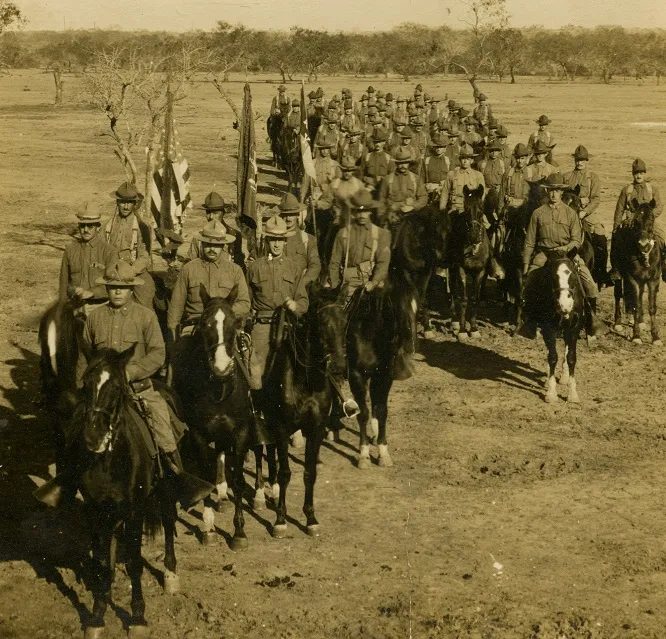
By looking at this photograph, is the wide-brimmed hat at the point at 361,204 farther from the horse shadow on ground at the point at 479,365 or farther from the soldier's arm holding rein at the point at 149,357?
the soldier's arm holding rein at the point at 149,357

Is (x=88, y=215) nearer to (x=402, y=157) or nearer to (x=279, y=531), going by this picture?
(x=279, y=531)

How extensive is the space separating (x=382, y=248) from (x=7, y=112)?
48.0 metres

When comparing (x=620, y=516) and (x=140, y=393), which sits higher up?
(x=140, y=393)

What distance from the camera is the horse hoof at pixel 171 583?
25.6 ft

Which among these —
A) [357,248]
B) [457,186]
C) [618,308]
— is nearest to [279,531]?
[357,248]

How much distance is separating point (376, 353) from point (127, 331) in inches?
129

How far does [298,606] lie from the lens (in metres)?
7.62

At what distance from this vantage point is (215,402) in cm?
836

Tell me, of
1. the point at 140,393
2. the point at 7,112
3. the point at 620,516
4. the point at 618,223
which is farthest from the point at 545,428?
the point at 7,112

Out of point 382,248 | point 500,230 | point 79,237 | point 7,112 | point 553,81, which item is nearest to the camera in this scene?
point 79,237

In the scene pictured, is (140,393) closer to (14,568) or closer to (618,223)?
(14,568)

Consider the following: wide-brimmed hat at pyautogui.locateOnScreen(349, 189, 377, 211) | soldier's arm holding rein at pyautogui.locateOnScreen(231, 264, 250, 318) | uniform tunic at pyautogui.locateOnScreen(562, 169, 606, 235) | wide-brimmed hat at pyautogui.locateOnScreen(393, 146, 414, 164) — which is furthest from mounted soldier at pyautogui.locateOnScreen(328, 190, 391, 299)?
uniform tunic at pyautogui.locateOnScreen(562, 169, 606, 235)

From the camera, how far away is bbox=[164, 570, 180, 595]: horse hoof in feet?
25.6

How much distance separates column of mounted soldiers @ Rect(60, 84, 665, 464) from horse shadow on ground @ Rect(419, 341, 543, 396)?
1.57 metres
